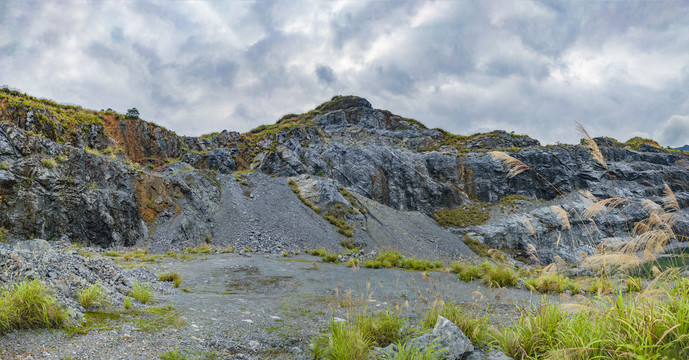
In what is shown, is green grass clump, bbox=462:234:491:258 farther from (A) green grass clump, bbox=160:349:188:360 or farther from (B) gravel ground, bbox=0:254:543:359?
(A) green grass clump, bbox=160:349:188:360

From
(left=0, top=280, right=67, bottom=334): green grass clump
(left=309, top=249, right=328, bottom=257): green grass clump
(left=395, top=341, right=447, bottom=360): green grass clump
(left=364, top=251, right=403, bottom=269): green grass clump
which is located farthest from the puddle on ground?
(left=395, top=341, right=447, bottom=360): green grass clump

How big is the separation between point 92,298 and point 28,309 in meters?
1.45

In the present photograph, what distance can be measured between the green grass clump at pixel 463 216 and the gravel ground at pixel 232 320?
3615 cm

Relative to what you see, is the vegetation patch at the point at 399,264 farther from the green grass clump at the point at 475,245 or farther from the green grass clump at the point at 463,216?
the green grass clump at the point at 463,216

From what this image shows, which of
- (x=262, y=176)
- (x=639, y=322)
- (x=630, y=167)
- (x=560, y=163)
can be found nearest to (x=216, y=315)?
(x=639, y=322)

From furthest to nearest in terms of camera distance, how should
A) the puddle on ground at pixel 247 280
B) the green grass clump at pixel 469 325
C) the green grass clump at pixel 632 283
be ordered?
the puddle on ground at pixel 247 280 → the green grass clump at pixel 469 325 → the green grass clump at pixel 632 283

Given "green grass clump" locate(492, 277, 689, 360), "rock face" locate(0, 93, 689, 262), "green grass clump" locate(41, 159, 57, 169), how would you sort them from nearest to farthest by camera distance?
"green grass clump" locate(492, 277, 689, 360) < "rock face" locate(0, 93, 689, 262) < "green grass clump" locate(41, 159, 57, 169)

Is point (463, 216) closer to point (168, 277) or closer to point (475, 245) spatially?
point (475, 245)

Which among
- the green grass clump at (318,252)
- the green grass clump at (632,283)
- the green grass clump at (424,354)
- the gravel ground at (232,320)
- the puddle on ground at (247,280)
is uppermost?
the green grass clump at (632,283)

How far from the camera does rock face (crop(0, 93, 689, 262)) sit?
20016mm

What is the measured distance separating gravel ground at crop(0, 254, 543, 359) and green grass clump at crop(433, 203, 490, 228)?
36.1m

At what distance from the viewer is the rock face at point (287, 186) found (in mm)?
20016

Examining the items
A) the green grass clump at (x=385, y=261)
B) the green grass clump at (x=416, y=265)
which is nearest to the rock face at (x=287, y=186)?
the green grass clump at (x=416, y=265)

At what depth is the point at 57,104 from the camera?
4244cm
